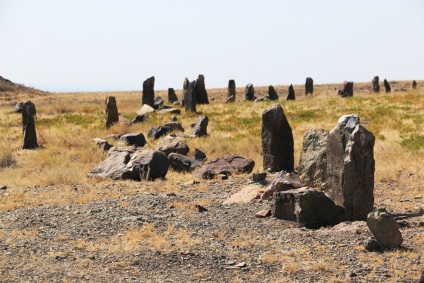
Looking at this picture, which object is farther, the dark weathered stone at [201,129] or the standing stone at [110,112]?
the standing stone at [110,112]

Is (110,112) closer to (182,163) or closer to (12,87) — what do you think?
(182,163)

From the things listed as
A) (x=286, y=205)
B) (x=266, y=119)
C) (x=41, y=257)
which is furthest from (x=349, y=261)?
(x=266, y=119)

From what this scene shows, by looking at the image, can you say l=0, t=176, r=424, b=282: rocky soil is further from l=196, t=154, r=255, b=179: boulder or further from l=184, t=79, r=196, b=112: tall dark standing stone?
l=184, t=79, r=196, b=112: tall dark standing stone

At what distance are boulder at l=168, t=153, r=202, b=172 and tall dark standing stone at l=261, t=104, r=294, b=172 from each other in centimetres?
266

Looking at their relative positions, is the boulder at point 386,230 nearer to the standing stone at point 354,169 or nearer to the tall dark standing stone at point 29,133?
the standing stone at point 354,169

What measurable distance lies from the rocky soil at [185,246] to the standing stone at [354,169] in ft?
2.66

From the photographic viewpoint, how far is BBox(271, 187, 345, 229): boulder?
530 inches

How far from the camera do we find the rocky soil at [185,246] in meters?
10.7

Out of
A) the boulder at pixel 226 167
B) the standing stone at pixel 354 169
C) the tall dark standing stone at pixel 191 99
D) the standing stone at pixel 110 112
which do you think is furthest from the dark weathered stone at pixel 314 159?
the tall dark standing stone at pixel 191 99

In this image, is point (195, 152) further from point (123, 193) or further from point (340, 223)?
point (340, 223)

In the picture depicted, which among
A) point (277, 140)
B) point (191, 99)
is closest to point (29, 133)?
point (191, 99)

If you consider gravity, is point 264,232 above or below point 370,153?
below

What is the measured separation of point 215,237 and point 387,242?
11.1 ft

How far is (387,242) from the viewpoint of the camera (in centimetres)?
1154
